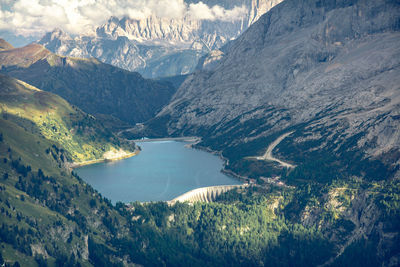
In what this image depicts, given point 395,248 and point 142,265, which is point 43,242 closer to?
point 142,265

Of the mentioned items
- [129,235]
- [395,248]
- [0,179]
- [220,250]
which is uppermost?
[0,179]

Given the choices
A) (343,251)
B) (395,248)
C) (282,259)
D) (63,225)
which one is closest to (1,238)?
(63,225)

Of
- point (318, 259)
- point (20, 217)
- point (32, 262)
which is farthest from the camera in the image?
point (318, 259)

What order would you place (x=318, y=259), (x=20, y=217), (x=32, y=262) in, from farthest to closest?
1. (x=318, y=259)
2. (x=20, y=217)
3. (x=32, y=262)

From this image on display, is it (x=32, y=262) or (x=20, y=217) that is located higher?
(x=20, y=217)

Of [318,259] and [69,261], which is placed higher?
[69,261]

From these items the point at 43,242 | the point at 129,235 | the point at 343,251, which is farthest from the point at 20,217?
the point at 343,251

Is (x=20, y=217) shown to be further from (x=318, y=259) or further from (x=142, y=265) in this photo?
(x=318, y=259)

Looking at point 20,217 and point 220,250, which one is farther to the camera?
point 220,250

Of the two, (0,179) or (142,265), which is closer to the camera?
(142,265)
